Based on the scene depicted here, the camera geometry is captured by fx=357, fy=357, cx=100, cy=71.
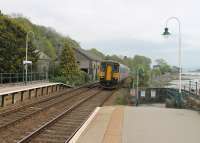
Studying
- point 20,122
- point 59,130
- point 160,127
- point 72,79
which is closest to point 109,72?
point 72,79

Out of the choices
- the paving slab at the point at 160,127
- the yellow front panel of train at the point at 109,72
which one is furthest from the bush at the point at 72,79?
the paving slab at the point at 160,127

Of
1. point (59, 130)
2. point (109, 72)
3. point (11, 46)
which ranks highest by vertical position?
point (11, 46)

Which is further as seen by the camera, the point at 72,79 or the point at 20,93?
the point at 72,79

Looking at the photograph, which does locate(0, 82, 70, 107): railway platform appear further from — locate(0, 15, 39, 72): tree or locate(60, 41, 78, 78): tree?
locate(60, 41, 78, 78): tree

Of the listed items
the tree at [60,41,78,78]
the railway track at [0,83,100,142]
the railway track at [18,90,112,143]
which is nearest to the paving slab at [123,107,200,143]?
the railway track at [18,90,112,143]

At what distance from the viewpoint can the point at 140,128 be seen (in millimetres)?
11898

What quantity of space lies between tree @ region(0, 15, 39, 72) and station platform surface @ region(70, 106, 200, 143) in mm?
21945

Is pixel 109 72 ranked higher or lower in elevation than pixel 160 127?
higher

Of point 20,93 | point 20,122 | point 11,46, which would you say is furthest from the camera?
point 11,46

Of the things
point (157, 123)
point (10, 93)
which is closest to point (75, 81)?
point (10, 93)

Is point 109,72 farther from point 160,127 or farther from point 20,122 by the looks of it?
point 160,127

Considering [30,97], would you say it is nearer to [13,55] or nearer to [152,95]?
[13,55]

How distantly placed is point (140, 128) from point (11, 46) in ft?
89.9

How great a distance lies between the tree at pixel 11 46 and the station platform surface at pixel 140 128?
A: 72.0ft
